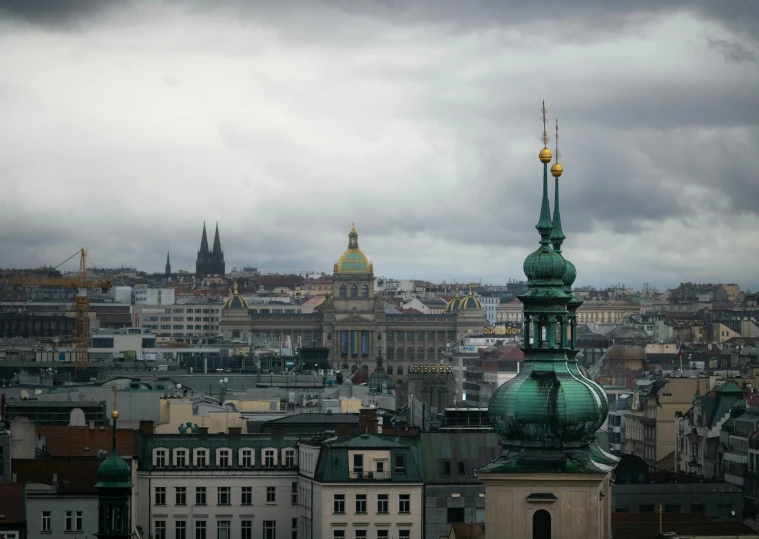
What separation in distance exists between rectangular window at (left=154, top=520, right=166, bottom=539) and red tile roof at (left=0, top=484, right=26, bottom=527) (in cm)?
1596

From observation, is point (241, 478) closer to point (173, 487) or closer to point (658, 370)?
point (173, 487)

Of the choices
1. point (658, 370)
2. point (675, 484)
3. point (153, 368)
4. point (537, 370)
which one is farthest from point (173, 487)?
point (658, 370)

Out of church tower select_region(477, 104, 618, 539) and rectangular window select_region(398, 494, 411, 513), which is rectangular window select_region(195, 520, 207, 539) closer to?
rectangular window select_region(398, 494, 411, 513)

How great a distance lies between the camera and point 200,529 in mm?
91438

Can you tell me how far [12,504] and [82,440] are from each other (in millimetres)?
19882

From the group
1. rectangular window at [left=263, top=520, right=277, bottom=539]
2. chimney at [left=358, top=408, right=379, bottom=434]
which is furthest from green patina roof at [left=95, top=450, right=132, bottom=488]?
chimney at [left=358, top=408, right=379, bottom=434]

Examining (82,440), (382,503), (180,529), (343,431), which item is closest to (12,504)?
(382,503)

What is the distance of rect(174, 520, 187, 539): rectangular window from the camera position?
299ft

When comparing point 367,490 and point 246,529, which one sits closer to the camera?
point 367,490

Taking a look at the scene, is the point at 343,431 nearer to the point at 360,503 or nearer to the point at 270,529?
the point at 270,529

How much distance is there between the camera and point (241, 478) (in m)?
92.1

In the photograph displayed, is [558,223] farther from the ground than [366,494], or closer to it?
farther from the ground

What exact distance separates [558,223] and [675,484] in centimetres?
3151

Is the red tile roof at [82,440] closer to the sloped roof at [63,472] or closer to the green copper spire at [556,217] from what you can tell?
the sloped roof at [63,472]
